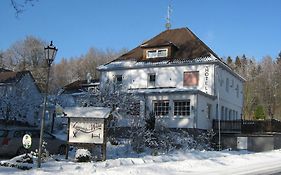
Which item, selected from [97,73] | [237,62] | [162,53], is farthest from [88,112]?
[237,62]

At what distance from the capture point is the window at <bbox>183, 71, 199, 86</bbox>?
3722 cm

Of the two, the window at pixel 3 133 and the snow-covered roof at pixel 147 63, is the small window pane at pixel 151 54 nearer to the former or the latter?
the snow-covered roof at pixel 147 63

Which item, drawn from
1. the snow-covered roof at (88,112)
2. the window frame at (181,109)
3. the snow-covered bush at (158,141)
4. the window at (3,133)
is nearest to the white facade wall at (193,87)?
the window frame at (181,109)

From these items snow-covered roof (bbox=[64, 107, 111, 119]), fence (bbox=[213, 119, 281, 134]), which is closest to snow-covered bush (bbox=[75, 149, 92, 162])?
snow-covered roof (bbox=[64, 107, 111, 119])

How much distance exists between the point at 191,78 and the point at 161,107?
4.77m

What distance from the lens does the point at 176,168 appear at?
1596 cm

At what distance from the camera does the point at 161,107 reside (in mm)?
34656

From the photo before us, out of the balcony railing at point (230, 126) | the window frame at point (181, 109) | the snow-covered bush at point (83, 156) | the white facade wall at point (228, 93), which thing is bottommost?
the snow-covered bush at point (83, 156)

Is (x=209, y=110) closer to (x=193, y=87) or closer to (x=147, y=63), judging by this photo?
(x=193, y=87)

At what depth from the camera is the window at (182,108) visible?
3358 cm

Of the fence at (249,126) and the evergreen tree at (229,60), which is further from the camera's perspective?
the evergreen tree at (229,60)

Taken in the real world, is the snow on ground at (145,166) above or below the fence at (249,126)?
below

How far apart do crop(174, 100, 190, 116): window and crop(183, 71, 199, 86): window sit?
404cm

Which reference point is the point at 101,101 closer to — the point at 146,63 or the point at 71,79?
the point at 146,63
